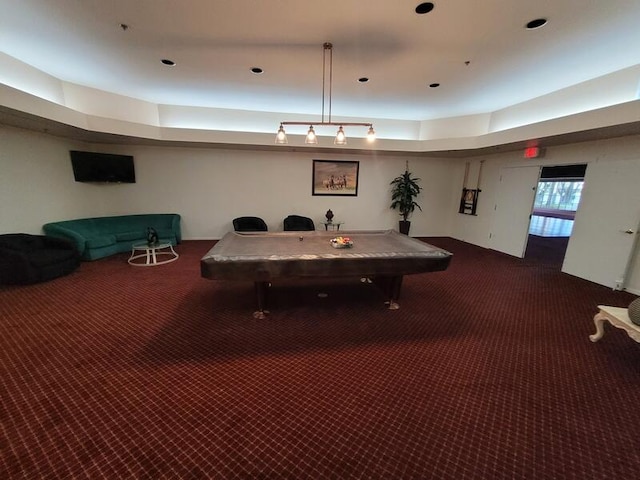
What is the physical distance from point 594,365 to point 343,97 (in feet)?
17.0

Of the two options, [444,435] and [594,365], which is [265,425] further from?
[594,365]

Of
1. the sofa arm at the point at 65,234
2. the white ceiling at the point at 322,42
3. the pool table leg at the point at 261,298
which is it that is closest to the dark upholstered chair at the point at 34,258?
the sofa arm at the point at 65,234

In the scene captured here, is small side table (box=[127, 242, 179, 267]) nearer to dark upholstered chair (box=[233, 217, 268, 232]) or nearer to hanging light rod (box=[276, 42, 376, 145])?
dark upholstered chair (box=[233, 217, 268, 232])

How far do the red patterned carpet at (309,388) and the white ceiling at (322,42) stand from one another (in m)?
3.20

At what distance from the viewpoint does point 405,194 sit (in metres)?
7.08

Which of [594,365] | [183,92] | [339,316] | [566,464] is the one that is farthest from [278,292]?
[183,92]

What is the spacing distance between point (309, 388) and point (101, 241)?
17.1 feet

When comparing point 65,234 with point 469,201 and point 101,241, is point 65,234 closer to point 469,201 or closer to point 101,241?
point 101,241

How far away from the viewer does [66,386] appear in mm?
1987

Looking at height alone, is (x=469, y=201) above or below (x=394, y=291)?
above

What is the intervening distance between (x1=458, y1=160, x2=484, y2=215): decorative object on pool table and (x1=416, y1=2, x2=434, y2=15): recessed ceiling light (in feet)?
18.0

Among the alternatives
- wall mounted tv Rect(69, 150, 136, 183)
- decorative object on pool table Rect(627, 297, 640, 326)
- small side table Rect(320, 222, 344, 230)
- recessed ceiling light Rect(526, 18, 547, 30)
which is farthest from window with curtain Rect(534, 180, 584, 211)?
wall mounted tv Rect(69, 150, 136, 183)

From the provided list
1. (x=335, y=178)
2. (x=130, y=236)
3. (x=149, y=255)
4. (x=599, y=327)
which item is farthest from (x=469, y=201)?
(x=130, y=236)

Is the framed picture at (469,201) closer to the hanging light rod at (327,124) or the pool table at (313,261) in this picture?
the pool table at (313,261)
